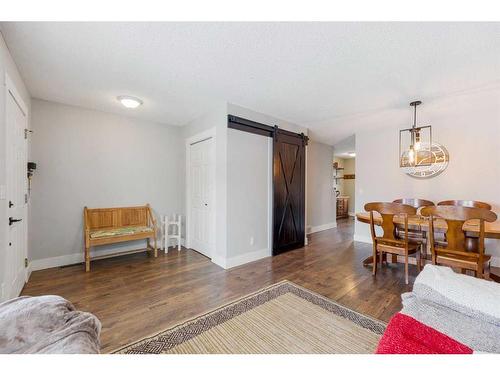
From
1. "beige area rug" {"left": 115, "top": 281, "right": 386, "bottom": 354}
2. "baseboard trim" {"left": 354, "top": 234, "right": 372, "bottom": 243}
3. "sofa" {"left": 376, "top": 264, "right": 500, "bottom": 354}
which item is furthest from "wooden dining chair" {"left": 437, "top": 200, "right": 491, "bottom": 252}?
"sofa" {"left": 376, "top": 264, "right": 500, "bottom": 354}

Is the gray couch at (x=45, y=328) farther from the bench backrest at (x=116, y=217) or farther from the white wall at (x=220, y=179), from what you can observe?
the bench backrest at (x=116, y=217)

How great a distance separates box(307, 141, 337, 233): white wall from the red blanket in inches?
186

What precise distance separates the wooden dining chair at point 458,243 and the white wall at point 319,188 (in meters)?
3.23

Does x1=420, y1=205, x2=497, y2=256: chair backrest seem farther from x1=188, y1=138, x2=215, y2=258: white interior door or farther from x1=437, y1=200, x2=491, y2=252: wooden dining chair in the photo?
x1=188, y1=138, x2=215, y2=258: white interior door

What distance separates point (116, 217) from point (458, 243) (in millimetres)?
4623

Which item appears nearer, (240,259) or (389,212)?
(389,212)

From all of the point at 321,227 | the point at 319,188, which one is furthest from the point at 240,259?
the point at 319,188

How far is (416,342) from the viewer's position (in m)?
0.85

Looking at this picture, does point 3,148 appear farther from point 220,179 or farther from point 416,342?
point 416,342

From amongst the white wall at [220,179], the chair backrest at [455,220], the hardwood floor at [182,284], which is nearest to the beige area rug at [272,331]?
the hardwood floor at [182,284]

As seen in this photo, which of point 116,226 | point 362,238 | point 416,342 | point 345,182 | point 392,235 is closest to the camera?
point 416,342

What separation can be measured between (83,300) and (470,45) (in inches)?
167

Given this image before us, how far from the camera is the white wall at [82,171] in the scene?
3.17 meters

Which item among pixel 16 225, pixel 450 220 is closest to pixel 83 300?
pixel 16 225
